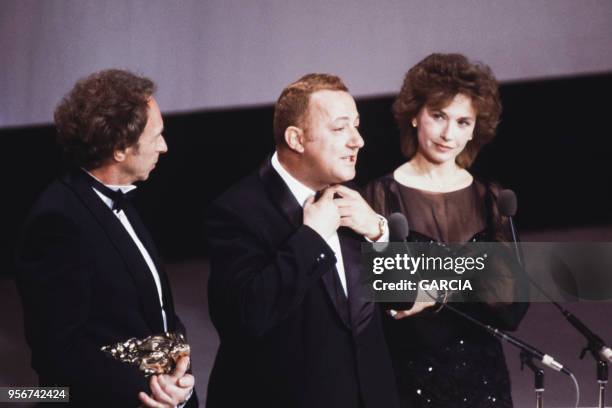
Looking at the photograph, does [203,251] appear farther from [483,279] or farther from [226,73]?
[483,279]

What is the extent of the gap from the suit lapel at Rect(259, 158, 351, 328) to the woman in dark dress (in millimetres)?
528

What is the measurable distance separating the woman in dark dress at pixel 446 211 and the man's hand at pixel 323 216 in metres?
0.58

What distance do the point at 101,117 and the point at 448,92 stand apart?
111 centimetres

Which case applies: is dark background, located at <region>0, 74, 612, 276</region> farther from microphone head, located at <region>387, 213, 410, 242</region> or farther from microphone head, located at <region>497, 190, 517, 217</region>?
microphone head, located at <region>387, 213, 410, 242</region>

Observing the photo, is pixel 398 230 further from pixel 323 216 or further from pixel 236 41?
pixel 236 41

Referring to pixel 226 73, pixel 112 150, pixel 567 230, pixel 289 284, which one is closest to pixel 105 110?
pixel 112 150

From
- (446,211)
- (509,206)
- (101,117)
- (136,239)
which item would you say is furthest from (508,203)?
(101,117)

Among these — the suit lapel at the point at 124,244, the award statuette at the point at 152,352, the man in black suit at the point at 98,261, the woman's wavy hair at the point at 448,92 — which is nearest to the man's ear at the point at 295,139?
the man in black suit at the point at 98,261

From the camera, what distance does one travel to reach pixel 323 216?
2.15 meters

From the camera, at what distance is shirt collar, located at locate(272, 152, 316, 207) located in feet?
7.38

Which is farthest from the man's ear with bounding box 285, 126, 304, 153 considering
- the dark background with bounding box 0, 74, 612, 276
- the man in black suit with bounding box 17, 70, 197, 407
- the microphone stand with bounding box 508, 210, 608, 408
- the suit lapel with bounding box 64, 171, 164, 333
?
the dark background with bounding box 0, 74, 612, 276

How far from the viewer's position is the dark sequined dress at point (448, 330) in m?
2.73

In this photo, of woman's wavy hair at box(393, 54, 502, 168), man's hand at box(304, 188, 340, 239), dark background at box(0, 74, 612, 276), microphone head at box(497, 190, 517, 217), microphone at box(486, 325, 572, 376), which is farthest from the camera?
dark background at box(0, 74, 612, 276)

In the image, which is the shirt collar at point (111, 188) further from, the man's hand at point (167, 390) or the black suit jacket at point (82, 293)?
the man's hand at point (167, 390)
